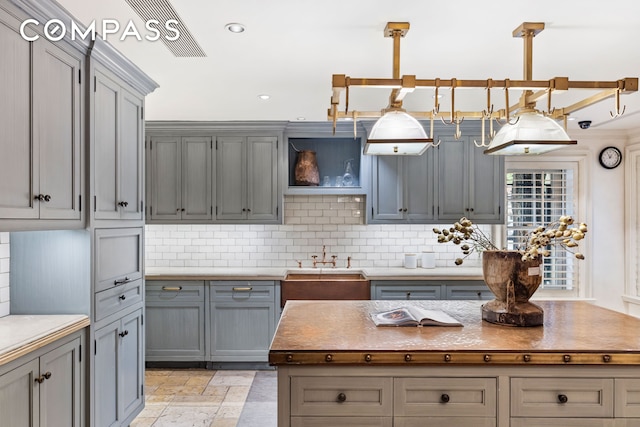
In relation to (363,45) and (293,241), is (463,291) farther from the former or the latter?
(363,45)

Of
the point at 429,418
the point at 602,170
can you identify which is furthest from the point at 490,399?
the point at 602,170

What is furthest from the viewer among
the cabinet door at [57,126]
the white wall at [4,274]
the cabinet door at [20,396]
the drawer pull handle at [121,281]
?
the drawer pull handle at [121,281]

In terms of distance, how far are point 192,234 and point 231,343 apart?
1.38 metres

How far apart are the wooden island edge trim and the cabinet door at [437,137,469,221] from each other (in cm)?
293

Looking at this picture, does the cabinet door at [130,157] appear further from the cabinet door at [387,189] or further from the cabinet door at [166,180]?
the cabinet door at [387,189]

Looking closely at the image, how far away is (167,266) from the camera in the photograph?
16.9ft

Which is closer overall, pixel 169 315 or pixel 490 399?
pixel 490 399

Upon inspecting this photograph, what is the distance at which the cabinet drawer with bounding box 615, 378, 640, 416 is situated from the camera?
75.3 inches

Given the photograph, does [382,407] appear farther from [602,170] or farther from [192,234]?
[602,170]

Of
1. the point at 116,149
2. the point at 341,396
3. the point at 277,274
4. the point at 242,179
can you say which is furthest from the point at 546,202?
the point at 116,149

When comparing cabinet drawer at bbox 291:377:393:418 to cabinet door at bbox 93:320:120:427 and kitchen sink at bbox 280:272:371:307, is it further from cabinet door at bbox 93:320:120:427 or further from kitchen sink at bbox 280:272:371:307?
kitchen sink at bbox 280:272:371:307

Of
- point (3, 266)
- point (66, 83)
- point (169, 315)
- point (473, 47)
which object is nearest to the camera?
point (66, 83)

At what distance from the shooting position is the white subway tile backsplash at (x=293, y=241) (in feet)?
16.9

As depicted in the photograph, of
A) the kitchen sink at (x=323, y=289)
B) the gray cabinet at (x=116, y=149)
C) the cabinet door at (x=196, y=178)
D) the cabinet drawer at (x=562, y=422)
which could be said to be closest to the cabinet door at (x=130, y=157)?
the gray cabinet at (x=116, y=149)
